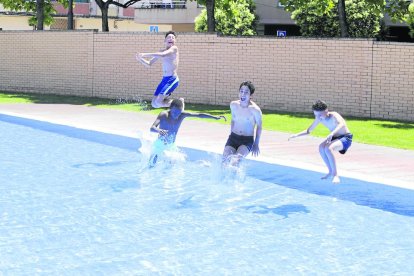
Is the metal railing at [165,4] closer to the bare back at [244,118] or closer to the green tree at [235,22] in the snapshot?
the green tree at [235,22]

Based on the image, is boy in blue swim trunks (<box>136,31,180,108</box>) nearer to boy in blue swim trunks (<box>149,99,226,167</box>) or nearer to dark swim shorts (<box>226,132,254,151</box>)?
boy in blue swim trunks (<box>149,99,226,167</box>)

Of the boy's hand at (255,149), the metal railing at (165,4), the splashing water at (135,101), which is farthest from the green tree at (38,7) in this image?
the boy's hand at (255,149)

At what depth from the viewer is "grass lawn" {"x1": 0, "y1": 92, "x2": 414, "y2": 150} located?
50.6 feet

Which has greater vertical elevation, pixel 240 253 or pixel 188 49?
pixel 188 49

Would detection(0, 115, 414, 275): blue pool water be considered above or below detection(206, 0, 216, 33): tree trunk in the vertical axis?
below

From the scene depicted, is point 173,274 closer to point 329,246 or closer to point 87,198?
point 329,246

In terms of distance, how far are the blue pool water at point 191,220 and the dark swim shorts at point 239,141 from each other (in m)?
0.64

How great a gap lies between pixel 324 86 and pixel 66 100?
924 cm

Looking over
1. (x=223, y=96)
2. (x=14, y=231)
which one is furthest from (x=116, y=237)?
(x=223, y=96)

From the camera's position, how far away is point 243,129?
10.8m

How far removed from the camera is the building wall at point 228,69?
20.1 m

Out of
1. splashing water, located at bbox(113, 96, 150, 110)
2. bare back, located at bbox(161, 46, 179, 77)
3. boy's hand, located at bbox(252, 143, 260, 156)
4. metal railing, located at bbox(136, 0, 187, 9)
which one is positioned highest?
metal railing, located at bbox(136, 0, 187, 9)

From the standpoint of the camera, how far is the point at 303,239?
26.7ft

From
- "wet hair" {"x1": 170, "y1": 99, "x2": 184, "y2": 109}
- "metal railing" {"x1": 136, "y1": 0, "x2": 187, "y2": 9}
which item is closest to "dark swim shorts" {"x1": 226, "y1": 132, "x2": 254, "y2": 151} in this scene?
"wet hair" {"x1": 170, "y1": 99, "x2": 184, "y2": 109}
